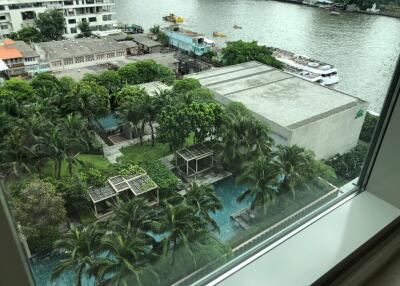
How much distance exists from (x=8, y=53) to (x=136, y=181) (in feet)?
9.48

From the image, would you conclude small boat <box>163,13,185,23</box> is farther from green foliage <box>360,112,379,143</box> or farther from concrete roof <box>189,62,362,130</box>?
green foliage <box>360,112,379,143</box>

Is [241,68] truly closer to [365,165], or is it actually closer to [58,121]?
[58,121]

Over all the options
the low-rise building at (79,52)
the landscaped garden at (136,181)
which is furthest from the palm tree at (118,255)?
the low-rise building at (79,52)

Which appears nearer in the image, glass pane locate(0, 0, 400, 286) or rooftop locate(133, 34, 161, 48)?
glass pane locate(0, 0, 400, 286)

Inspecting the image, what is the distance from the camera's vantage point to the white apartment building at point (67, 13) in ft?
14.1

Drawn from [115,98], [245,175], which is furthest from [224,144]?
[115,98]

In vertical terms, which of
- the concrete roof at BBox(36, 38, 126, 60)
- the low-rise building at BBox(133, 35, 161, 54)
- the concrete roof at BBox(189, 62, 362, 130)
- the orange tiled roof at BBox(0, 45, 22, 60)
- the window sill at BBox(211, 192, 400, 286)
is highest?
the window sill at BBox(211, 192, 400, 286)

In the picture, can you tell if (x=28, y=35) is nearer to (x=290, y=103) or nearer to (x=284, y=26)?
(x=290, y=103)

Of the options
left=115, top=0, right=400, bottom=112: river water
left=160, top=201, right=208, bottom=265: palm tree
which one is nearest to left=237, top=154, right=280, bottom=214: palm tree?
left=160, top=201, right=208, bottom=265: palm tree

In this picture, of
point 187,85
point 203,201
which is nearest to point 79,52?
point 187,85

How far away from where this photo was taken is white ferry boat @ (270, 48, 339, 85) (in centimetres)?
467

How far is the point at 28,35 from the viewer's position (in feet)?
16.5

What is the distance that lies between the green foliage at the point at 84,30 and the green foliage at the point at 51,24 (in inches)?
14.6

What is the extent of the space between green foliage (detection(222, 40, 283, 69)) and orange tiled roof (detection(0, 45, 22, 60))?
3241 mm
